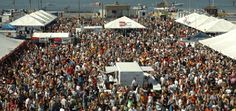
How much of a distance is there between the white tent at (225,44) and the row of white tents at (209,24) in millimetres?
8023

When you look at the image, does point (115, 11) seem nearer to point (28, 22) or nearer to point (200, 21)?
point (200, 21)

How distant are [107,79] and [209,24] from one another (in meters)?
18.3

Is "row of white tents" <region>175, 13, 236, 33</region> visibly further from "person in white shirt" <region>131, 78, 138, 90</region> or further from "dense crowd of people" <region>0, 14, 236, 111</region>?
"person in white shirt" <region>131, 78, 138, 90</region>

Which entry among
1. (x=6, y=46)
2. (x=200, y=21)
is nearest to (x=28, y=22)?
(x=200, y=21)

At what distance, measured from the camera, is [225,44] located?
26.0 m

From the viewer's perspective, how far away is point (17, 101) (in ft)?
60.1

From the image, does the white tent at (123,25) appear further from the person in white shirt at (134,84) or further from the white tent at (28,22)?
the person in white shirt at (134,84)

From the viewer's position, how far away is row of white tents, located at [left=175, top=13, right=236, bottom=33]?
1445 inches

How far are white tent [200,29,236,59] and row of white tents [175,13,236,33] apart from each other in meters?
8.02

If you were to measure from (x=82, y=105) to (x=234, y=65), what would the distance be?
9429 mm

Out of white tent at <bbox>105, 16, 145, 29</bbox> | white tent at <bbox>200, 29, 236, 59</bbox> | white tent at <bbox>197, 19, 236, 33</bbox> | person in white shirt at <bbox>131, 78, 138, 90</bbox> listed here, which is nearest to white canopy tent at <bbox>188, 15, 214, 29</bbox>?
white tent at <bbox>197, 19, 236, 33</bbox>

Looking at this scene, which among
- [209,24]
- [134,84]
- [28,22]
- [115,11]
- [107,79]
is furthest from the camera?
[115,11]

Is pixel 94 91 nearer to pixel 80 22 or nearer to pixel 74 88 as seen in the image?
pixel 74 88

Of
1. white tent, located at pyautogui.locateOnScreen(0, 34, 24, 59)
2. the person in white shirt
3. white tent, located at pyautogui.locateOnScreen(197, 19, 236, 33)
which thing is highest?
white tent, located at pyautogui.locateOnScreen(197, 19, 236, 33)
